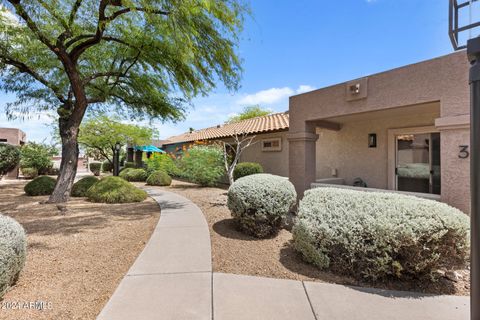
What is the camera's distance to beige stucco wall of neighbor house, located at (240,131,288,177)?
11766 millimetres

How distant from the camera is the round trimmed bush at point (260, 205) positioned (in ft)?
16.5

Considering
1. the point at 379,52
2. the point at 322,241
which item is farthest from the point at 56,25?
the point at 379,52

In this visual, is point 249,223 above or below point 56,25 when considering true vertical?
below

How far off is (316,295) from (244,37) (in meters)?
7.43

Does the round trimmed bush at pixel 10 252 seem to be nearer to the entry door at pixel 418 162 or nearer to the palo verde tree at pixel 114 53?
the palo verde tree at pixel 114 53

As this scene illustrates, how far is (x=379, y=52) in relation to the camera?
26.1ft

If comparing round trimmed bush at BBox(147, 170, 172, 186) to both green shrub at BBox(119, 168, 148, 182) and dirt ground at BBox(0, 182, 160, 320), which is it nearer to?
green shrub at BBox(119, 168, 148, 182)

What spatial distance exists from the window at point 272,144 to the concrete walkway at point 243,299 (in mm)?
8820

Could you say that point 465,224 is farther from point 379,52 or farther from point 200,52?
point 200,52

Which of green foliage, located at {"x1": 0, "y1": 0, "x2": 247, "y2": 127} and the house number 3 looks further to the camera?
green foliage, located at {"x1": 0, "y1": 0, "x2": 247, "y2": 127}

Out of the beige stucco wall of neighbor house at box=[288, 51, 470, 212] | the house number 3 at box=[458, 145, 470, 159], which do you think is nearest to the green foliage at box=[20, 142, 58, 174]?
the beige stucco wall of neighbor house at box=[288, 51, 470, 212]

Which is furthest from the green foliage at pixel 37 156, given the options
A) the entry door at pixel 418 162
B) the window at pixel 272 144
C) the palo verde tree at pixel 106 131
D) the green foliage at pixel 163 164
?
the entry door at pixel 418 162

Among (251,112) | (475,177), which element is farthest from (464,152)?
(251,112)

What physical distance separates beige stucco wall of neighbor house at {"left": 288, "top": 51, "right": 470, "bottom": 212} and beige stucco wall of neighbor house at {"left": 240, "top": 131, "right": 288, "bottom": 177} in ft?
14.7
